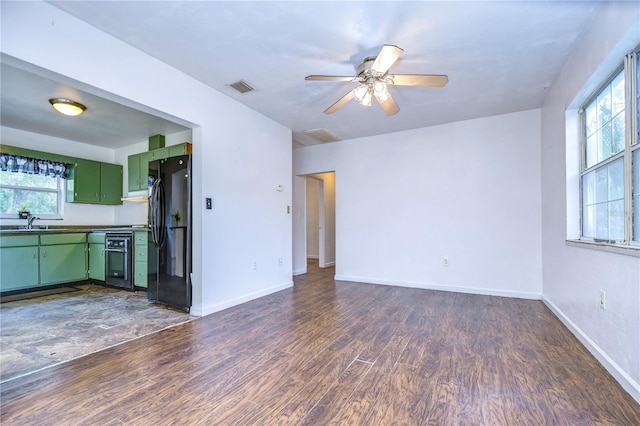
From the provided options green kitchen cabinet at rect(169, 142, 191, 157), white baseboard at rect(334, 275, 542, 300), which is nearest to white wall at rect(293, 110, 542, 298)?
white baseboard at rect(334, 275, 542, 300)

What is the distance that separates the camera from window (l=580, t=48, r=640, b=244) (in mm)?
1838

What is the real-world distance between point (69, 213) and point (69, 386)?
14.8ft

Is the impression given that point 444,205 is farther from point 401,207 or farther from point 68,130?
point 68,130

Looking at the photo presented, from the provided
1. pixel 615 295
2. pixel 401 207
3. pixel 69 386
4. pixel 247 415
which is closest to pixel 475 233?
pixel 401 207

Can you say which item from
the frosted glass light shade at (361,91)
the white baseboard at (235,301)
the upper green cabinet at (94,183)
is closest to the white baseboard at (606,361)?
the frosted glass light shade at (361,91)

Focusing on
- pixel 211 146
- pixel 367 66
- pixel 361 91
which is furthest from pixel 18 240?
pixel 367 66

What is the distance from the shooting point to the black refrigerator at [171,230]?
10.8ft

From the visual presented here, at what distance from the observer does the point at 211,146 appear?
331cm

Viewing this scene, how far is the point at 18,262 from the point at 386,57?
5.52 meters

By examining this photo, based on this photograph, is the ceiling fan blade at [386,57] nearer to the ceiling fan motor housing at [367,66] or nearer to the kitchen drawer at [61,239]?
the ceiling fan motor housing at [367,66]

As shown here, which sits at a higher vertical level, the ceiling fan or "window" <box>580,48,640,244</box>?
the ceiling fan

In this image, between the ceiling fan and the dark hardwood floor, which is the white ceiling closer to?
the ceiling fan

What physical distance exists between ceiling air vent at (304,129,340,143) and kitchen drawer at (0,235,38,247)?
4.40m

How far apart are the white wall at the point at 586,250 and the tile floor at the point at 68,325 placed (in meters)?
3.52
